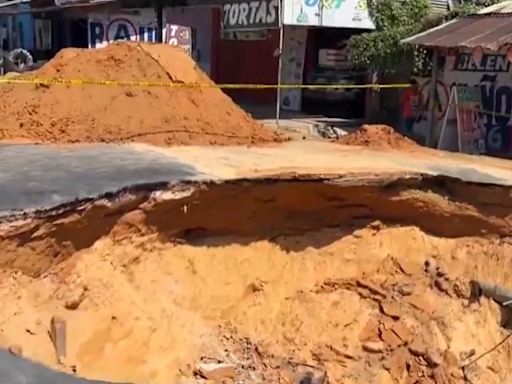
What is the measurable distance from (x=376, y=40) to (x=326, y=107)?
10.2 feet

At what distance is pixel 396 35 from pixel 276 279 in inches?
424

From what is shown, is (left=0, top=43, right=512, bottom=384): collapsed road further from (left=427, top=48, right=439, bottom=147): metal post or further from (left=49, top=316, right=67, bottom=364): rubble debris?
(left=427, top=48, right=439, bottom=147): metal post

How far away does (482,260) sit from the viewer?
10.2 meters

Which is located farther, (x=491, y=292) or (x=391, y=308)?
(x=491, y=292)

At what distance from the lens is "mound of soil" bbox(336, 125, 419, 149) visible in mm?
12828

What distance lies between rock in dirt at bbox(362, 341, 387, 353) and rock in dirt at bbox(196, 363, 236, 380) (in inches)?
67.2

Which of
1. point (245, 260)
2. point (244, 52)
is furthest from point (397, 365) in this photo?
point (244, 52)

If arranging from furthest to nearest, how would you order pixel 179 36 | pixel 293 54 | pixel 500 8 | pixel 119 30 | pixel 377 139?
1. pixel 179 36
2. pixel 119 30
3. pixel 293 54
4. pixel 500 8
5. pixel 377 139

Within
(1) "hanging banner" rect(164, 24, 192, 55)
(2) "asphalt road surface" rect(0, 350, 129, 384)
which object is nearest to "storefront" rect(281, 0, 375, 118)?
(1) "hanging banner" rect(164, 24, 192, 55)

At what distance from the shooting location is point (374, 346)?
9469 mm

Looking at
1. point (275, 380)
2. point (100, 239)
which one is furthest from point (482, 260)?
point (100, 239)

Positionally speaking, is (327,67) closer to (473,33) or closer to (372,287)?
(473,33)

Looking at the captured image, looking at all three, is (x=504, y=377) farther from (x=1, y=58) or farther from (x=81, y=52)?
(x=1, y=58)

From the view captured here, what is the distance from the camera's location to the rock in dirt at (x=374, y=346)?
31.0ft
